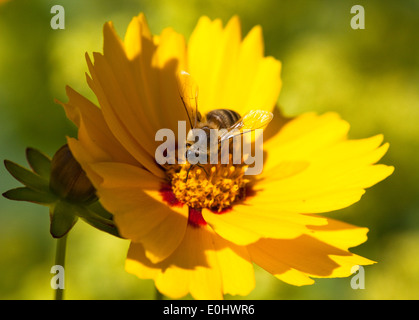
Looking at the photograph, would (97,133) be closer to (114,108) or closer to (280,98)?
(114,108)

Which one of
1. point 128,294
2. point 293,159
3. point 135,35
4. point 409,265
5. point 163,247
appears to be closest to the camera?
point 163,247

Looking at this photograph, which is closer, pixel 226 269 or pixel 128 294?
pixel 226 269

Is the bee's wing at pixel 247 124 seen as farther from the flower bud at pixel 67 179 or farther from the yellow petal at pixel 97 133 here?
the flower bud at pixel 67 179

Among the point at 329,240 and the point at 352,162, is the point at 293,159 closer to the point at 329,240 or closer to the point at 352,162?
the point at 352,162

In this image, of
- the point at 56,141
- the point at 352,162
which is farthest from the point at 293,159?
the point at 56,141

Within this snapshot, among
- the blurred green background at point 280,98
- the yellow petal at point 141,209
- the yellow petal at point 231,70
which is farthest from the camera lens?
the blurred green background at point 280,98

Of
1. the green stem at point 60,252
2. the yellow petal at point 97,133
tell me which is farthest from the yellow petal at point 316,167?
the green stem at point 60,252

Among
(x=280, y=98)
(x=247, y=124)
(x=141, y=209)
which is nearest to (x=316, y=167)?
(x=247, y=124)

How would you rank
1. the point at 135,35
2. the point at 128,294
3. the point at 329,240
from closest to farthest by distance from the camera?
the point at 329,240, the point at 135,35, the point at 128,294
